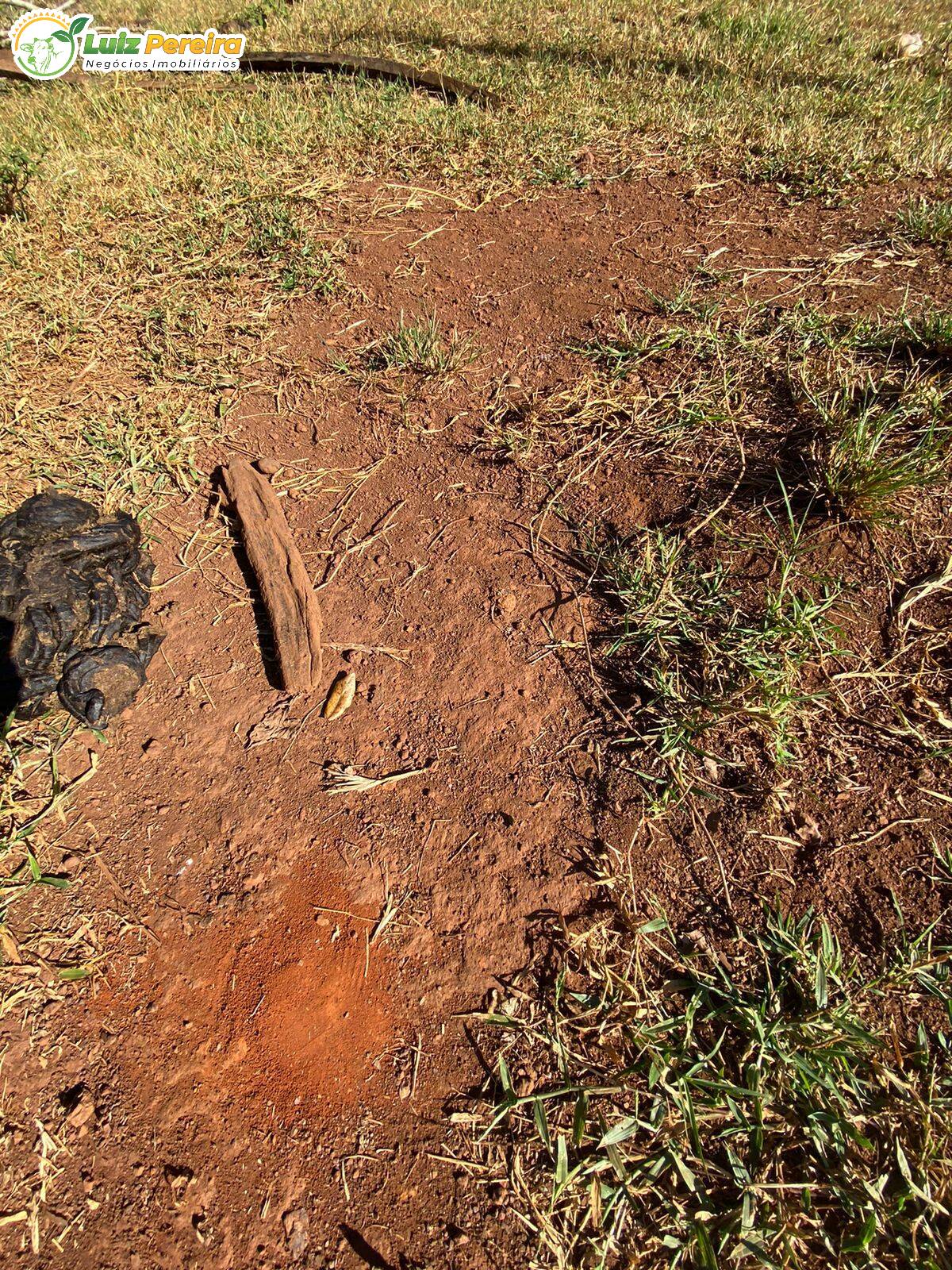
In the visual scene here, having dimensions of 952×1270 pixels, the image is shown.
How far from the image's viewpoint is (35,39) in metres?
5.55

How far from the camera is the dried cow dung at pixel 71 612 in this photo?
7.50 feet

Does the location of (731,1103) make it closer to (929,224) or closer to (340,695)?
(340,695)

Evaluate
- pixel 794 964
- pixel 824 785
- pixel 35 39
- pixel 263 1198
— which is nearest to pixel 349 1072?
pixel 263 1198

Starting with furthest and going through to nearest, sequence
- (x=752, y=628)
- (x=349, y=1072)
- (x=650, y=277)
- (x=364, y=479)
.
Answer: (x=650, y=277)
(x=364, y=479)
(x=752, y=628)
(x=349, y=1072)

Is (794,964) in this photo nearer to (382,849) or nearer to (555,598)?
(382,849)

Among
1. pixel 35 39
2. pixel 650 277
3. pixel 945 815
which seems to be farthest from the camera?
pixel 35 39

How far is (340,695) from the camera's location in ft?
7.38

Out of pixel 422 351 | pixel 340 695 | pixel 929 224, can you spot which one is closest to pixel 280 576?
pixel 340 695

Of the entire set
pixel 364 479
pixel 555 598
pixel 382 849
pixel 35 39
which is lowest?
pixel 382 849

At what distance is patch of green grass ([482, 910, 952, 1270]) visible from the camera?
1.41 meters

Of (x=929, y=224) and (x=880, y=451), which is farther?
(x=929, y=224)

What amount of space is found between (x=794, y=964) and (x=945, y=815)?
1.92 feet

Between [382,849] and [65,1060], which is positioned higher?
[382,849]

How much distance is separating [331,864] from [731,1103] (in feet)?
3.61
